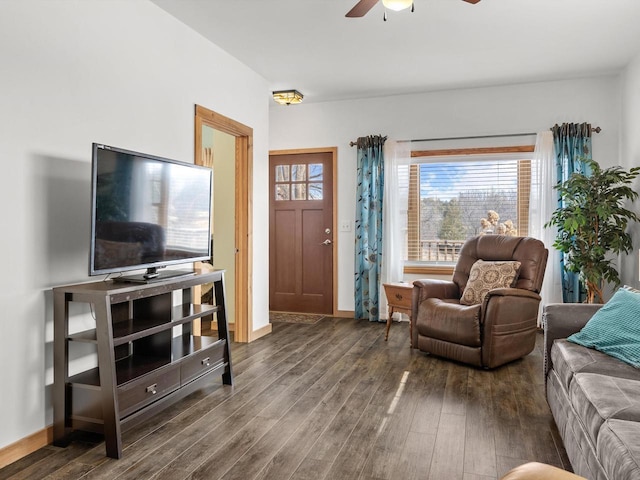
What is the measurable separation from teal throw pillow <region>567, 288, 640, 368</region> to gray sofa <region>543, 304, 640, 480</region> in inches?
2.0

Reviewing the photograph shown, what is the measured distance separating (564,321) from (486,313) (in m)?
0.95

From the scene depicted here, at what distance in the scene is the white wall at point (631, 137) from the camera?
4.37 metres

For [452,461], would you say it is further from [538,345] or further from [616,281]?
[616,281]

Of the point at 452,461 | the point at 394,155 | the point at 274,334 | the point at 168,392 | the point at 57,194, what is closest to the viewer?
the point at 452,461

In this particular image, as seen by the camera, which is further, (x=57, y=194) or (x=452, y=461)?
(x=57, y=194)

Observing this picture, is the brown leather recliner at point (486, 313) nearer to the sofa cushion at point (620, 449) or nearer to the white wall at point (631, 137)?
the white wall at point (631, 137)

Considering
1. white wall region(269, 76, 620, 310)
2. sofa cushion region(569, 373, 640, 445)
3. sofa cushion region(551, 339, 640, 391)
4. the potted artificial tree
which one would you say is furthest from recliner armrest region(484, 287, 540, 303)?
white wall region(269, 76, 620, 310)

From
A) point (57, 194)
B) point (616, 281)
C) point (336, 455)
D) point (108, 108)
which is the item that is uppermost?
point (108, 108)

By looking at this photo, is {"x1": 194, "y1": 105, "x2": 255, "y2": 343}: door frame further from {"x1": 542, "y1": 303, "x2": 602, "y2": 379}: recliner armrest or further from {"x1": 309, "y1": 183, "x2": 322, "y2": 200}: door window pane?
{"x1": 542, "y1": 303, "x2": 602, "y2": 379}: recliner armrest

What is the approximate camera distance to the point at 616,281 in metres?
4.45

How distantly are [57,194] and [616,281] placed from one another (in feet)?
15.0

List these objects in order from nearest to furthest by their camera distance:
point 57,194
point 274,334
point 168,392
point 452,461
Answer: point 452,461
point 57,194
point 168,392
point 274,334

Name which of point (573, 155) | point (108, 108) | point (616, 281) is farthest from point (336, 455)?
point (573, 155)

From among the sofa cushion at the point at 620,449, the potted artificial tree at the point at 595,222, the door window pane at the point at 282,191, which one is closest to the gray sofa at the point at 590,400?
the sofa cushion at the point at 620,449
